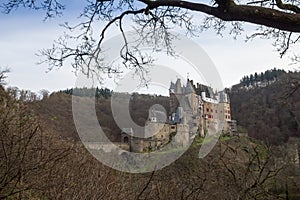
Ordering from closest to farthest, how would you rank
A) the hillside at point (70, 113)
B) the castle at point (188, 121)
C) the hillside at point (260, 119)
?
the hillside at point (70, 113)
the castle at point (188, 121)
the hillside at point (260, 119)

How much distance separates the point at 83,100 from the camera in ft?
18.9

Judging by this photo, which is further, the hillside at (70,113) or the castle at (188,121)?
the castle at (188,121)

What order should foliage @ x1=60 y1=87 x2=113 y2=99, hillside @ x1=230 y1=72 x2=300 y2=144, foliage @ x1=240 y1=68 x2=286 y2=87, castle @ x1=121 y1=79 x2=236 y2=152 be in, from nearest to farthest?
foliage @ x1=60 y1=87 x2=113 y2=99 → castle @ x1=121 y1=79 x2=236 y2=152 → hillside @ x1=230 y1=72 x2=300 y2=144 → foliage @ x1=240 y1=68 x2=286 y2=87

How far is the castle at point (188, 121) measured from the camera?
11722 mm

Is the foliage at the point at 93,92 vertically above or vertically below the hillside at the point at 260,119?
below

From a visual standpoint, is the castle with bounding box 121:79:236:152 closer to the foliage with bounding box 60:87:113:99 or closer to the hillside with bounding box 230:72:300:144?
the hillside with bounding box 230:72:300:144

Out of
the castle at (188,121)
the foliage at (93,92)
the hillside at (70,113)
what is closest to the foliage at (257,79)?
the castle at (188,121)

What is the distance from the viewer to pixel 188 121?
19.0m

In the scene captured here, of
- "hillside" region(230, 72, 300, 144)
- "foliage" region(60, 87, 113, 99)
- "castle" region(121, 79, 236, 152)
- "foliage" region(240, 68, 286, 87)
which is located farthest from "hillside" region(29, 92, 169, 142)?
"foliage" region(240, 68, 286, 87)

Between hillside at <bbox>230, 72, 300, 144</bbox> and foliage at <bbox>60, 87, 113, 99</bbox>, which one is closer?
foliage at <bbox>60, 87, 113, 99</bbox>

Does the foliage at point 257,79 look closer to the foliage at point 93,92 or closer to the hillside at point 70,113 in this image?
the hillside at point 70,113

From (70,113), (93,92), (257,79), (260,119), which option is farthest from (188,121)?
(93,92)

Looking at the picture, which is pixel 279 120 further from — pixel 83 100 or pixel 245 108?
pixel 83 100

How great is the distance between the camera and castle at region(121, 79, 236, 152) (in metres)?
11.7
